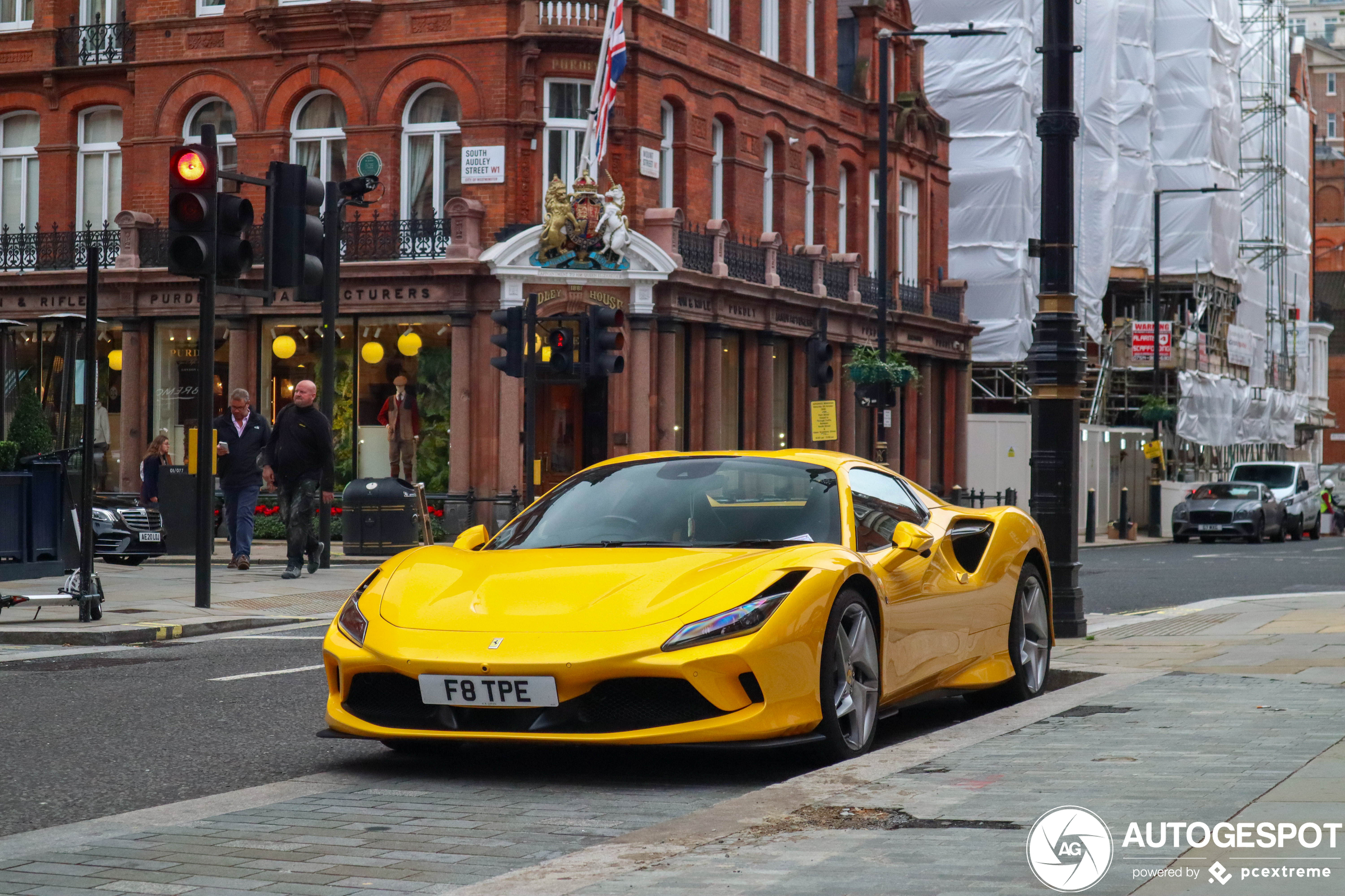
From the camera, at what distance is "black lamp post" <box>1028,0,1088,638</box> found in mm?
12484


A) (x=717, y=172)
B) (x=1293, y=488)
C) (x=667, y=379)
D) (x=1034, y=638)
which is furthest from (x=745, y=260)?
(x=1034, y=638)

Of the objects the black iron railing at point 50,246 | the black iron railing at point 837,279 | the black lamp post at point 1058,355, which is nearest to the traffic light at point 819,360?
the black iron railing at point 837,279

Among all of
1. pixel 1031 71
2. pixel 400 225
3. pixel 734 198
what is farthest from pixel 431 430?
pixel 1031 71

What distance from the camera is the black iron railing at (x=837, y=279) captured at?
40344 millimetres

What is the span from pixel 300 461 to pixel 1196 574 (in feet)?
Answer: 40.1

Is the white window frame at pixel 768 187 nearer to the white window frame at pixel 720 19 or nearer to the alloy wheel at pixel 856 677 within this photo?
the white window frame at pixel 720 19

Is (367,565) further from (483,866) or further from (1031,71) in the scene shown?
(1031,71)

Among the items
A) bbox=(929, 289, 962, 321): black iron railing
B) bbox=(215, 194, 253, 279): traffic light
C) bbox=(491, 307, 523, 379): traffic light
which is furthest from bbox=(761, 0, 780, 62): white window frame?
bbox=(215, 194, 253, 279): traffic light

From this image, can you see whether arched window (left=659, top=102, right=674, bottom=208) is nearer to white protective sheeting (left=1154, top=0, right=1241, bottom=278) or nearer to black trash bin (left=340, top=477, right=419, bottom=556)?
black trash bin (left=340, top=477, right=419, bottom=556)

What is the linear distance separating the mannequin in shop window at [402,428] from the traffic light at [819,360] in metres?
7.86

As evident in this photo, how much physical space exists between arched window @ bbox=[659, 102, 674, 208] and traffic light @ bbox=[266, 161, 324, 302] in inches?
765

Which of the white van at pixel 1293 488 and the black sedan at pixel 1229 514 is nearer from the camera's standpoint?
the black sedan at pixel 1229 514

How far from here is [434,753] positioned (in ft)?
25.6

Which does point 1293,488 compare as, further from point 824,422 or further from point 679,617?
point 679,617
